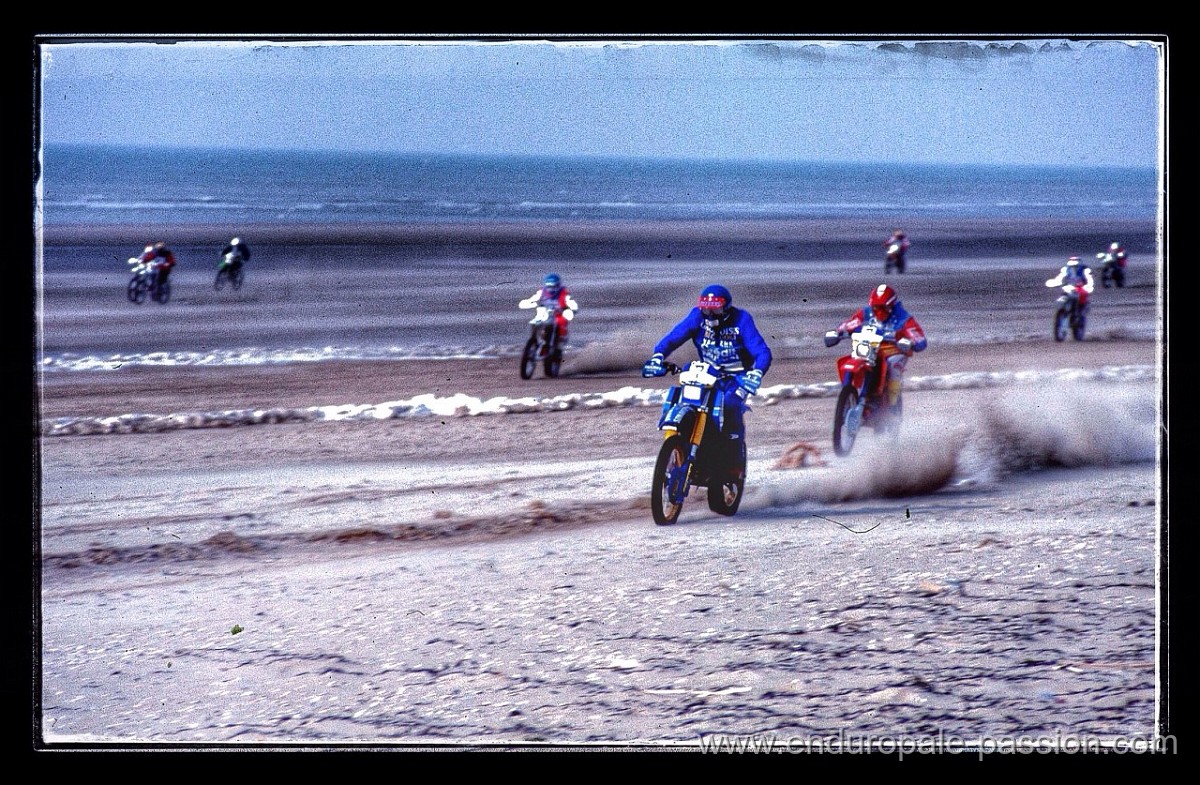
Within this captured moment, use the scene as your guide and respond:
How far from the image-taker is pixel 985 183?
20.5ft

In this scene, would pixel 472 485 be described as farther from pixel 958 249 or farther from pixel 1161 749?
pixel 1161 749

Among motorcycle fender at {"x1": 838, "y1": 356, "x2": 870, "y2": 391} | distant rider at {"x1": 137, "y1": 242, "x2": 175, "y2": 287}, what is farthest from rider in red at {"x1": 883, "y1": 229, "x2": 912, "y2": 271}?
distant rider at {"x1": 137, "y1": 242, "x2": 175, "y2": 287}

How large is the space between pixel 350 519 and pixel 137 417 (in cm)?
113

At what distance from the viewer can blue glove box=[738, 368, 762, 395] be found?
20.4 feet

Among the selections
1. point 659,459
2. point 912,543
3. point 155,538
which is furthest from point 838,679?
point 155,538

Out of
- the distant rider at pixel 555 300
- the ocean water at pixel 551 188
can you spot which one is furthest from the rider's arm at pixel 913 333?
the distant rider at pixel 555 300

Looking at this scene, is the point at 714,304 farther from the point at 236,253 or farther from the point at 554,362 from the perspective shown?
the point at 236,253

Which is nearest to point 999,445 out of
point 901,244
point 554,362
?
point 901,244

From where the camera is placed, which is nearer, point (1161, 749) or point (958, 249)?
point (1161, 749)

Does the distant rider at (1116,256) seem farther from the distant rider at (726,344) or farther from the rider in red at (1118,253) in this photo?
the distant rider at (726,344)

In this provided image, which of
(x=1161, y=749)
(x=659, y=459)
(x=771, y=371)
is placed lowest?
(x=1161, y=749)

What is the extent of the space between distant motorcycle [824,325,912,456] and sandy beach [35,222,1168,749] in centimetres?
7

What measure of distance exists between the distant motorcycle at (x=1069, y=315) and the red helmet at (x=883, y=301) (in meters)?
0.84

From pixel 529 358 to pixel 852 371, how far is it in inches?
65.7
